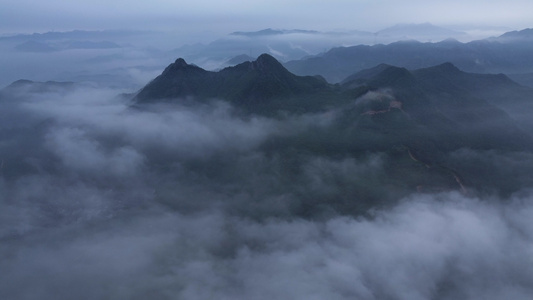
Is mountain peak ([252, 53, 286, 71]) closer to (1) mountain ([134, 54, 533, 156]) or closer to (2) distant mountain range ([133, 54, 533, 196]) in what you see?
(1) mountain ([134, 54, 533, 156])

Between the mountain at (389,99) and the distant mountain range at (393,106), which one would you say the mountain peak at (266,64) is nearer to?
the mountain at (389,99)

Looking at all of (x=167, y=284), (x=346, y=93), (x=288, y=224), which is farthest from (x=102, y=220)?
(x=346, y=93)

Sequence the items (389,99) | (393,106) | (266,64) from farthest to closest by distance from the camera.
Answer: (266,64) → (389,99) → (393,106)

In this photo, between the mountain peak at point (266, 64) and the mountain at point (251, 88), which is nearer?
the mountain at point (251, 88)

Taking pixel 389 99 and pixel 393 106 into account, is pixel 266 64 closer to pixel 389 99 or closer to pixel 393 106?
pixel 389 99

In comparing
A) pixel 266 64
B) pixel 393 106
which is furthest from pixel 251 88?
pixel 393 106

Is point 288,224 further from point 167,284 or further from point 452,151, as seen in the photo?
point 452,151

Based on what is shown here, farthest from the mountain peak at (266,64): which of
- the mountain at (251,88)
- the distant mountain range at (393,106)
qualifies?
the distant mountain range at (393,106)

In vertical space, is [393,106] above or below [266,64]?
below
